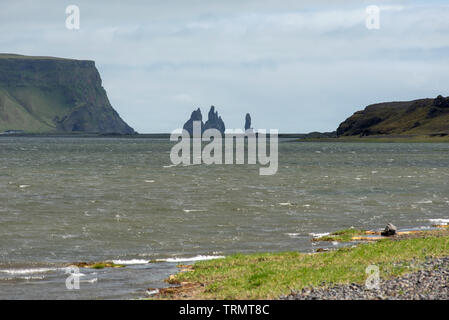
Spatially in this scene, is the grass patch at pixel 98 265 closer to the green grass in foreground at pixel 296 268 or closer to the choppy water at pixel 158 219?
the choppy water at pixel 158 219

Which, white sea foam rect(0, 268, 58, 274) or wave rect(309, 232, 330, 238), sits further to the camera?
wave rect(309, 232, 330, 238)

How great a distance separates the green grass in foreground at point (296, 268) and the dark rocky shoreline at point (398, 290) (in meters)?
0.74

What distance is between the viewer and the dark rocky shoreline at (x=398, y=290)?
59.5 feet

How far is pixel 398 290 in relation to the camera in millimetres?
18828

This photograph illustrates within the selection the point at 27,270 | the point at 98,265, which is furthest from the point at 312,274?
the point at 27,270

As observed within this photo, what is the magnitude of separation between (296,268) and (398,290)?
20.6ft

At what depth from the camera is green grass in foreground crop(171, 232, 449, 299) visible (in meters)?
21.0

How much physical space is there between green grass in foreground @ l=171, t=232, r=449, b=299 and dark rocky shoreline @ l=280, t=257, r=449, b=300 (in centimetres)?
74

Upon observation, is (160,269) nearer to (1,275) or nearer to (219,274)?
(219,274)

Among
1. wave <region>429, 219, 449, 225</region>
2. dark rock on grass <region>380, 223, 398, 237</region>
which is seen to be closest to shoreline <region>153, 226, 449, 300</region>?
dark rock on grass <region>380, 223, 398, 237</region>

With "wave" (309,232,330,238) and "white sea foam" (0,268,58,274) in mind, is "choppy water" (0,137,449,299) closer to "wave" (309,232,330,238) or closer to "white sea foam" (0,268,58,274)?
"white sea foam" (0,268,58,274)

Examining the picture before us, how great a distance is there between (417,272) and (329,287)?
3208 millimetres

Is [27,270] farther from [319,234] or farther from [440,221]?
[440,221]
